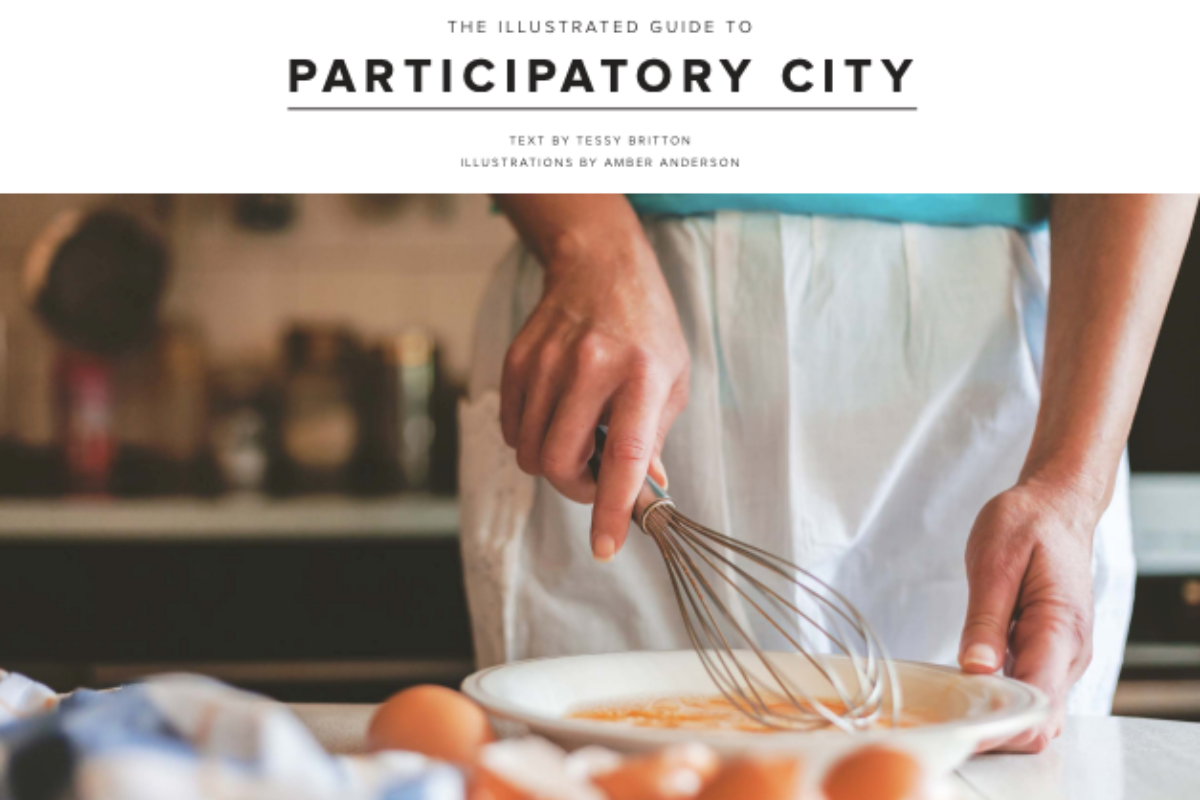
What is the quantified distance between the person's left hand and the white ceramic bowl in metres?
0.04

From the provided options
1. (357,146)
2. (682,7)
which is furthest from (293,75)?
(682,7)

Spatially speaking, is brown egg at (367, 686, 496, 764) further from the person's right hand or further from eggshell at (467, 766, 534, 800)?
the person's right hand

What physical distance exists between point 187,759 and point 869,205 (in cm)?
58

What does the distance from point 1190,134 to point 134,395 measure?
1717 millimetres

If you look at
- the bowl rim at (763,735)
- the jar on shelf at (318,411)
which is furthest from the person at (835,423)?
the jar on shelf at (318,411)

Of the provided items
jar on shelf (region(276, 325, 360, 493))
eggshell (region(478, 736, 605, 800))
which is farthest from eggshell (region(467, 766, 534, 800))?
jar on shelf (region(276, 325, 360, 493))

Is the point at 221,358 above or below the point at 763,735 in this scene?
above

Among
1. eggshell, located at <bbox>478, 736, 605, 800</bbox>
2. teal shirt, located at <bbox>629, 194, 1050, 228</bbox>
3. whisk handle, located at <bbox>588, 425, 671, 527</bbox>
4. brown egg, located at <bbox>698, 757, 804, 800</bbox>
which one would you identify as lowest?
eggshell, located at <bbox>478, 736, 605, 800</bbox>

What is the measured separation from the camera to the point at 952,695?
1.23 ft

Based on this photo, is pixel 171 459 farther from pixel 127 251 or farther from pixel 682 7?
pixel 682 7

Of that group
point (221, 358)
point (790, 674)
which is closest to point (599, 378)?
point (790, 674)

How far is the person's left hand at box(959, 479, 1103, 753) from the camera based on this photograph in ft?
1.43

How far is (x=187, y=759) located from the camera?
212 mm

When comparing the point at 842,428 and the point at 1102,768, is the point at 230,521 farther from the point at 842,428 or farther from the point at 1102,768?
the point at 1102,768
